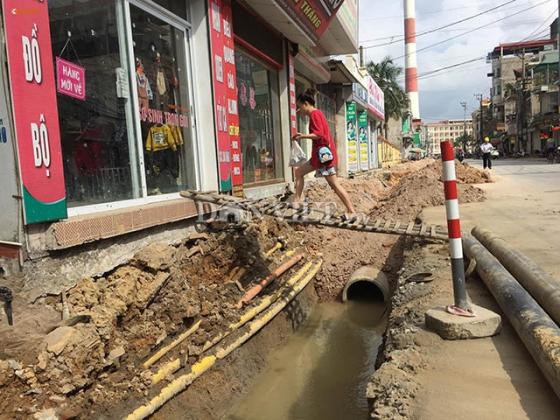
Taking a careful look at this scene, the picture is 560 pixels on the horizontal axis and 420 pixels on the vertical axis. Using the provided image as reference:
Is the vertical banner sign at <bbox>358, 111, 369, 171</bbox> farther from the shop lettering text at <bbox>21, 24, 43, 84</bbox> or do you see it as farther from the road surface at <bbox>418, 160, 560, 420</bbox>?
the shop lettering text at <bbox>21, 24, 43, 84</bbox>

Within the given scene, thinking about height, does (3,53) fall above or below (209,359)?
above

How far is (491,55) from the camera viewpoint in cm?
8294

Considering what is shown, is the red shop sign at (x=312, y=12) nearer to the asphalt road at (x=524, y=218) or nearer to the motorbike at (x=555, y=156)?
the asphalt road at (x=524, y=218)

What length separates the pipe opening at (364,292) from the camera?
24.7 ft

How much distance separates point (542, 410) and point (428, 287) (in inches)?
89.0

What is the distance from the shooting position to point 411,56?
5756 cm

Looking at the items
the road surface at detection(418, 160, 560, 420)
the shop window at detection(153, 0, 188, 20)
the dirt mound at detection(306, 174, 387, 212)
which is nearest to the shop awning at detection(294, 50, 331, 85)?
the dirt mound at detection(306, 174, 387, 212)

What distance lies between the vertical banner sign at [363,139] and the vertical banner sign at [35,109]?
1828cm

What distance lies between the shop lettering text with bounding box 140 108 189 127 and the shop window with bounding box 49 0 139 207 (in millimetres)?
340

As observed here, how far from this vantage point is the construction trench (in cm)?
282

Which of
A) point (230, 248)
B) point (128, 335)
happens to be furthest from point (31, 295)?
point (230, 248)

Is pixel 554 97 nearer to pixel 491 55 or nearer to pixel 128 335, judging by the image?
pixel 491 55

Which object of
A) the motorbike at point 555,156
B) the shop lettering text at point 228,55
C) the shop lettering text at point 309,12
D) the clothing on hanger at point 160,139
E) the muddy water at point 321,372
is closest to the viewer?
the muddy water at point 321,372

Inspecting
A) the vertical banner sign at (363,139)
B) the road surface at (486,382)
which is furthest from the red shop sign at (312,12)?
the vertical banner sign at (363,139)
